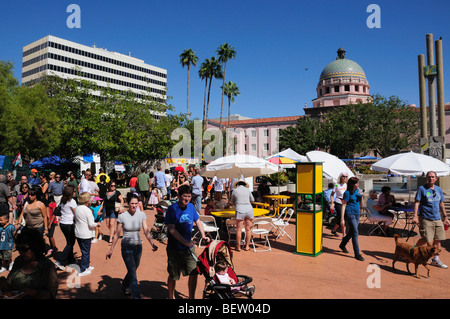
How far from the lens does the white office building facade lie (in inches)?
3059

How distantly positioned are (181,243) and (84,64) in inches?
Answer: 3547

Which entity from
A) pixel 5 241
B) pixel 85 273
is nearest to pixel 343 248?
pixel 85 273

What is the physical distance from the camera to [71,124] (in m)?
20.9

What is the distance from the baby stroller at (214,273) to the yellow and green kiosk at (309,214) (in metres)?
3.33

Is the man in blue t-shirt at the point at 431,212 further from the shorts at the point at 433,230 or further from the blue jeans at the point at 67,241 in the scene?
the blue jeans at the point at 67,241

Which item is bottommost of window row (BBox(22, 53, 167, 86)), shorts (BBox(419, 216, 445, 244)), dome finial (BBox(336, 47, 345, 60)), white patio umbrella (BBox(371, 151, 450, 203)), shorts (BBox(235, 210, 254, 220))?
shorts (BBox(419, 216, 445, 244))

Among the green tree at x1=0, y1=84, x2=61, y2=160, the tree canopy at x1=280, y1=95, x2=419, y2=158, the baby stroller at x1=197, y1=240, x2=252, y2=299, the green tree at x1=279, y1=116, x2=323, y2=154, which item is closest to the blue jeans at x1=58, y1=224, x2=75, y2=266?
the baby stroller at x1=197, y1=240, x2=252, y2=299

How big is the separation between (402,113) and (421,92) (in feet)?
90.2

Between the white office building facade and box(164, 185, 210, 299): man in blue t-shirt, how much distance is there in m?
68.9

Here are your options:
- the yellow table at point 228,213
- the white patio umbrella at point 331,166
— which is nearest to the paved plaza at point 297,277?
the yellow table at point 228,213

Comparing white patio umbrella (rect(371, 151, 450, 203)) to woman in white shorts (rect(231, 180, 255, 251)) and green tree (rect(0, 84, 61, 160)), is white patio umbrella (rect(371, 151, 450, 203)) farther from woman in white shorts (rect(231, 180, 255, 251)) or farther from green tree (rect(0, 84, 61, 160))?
green tree (rect(0, 84, 61, 160))

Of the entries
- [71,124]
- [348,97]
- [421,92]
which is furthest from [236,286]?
[348,97]

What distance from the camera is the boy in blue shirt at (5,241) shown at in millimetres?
6125
